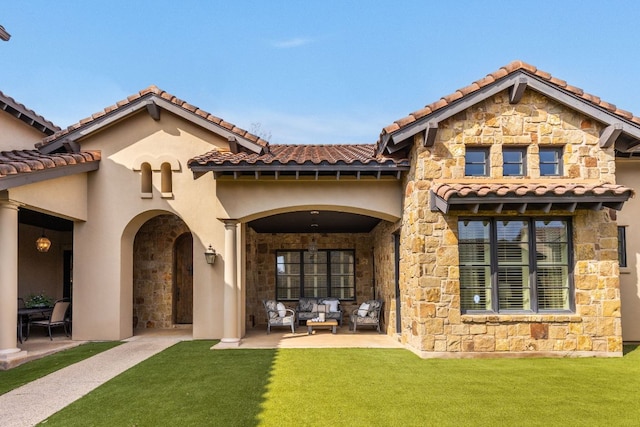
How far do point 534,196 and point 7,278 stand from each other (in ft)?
32.2

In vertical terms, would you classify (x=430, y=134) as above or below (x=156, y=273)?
above

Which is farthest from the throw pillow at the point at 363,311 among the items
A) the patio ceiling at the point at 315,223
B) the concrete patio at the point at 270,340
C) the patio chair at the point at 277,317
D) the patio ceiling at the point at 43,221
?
the patio ceiling at the point at 43,221

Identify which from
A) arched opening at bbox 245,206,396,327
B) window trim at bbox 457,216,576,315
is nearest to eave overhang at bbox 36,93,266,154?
arched opening at bbox 245,206,396,327

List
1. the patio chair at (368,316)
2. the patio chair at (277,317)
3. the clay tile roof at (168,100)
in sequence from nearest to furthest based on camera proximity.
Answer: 1. the clay tile roof at (168,100)
2. the patio chair at (277,317)
3. the patio chair at (368,316)

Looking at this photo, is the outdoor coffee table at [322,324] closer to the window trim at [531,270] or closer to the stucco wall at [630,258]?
the window trim at [531,270]

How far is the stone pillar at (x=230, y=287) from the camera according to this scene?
34.1 feet

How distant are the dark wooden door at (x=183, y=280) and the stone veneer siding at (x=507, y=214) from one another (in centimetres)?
721

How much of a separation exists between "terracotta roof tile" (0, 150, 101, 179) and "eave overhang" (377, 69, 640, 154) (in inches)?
267

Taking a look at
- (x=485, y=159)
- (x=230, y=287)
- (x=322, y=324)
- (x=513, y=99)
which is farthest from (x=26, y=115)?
(x=513, y=99)

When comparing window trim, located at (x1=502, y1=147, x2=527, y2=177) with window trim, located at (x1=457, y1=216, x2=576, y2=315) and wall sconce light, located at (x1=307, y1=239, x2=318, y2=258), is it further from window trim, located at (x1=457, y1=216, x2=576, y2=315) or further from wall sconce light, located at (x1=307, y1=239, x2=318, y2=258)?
wall sconce light, located at (x1=307, y1=239, x2=318, y2=258)

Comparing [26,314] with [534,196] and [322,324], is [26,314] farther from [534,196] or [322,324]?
[534,196]

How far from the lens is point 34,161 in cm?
887

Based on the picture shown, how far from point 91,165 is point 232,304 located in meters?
4.73

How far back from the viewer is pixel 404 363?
27.2 feet
